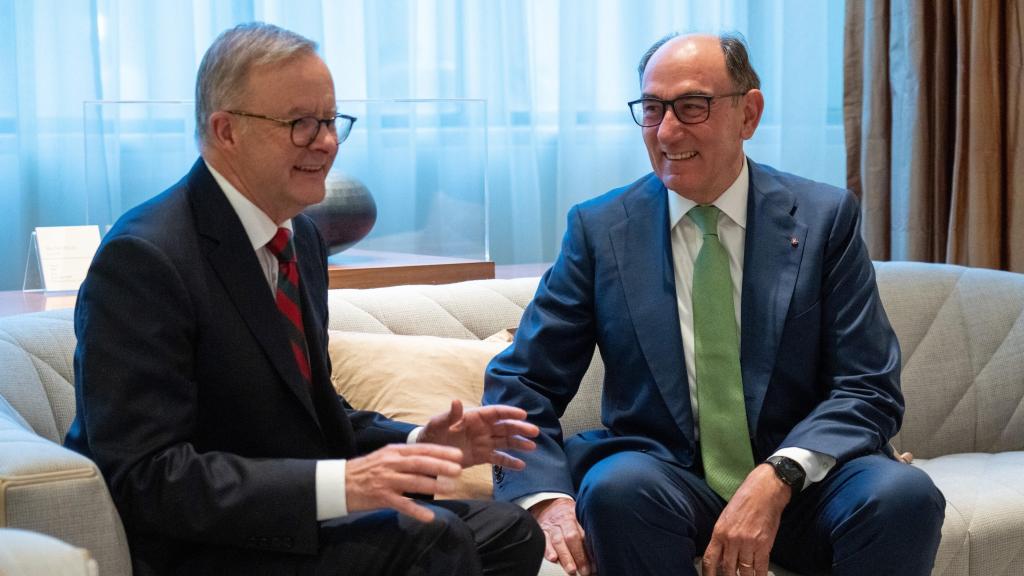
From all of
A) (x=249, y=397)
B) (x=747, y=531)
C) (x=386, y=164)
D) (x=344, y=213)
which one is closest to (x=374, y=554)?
(x=249, y=397)

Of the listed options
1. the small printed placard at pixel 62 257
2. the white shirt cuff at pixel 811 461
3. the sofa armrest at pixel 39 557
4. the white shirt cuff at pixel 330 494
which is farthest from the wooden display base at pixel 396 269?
the sofa armrest at pixel 39 557

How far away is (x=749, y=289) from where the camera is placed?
2.28 meters

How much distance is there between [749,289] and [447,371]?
0.62 meters

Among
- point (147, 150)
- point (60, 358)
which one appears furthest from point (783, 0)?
point (60, 358)

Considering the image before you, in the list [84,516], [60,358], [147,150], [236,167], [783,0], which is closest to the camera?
[84,516]

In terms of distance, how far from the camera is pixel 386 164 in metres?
3.80

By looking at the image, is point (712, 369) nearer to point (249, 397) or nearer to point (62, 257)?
point (249, 397)

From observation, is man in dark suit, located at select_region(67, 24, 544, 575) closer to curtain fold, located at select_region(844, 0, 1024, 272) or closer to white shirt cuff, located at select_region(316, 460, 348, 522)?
white shirt cuff, located at select_region(316, 460, 348, 522)

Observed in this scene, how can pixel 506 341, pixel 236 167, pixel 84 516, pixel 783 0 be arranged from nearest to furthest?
pixel 84 516, pixel 236 167, pixel 506 341, pixel 783 0

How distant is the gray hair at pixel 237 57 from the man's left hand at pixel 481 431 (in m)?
Result: 0.57

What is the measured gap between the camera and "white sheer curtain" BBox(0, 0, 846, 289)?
3461 mm

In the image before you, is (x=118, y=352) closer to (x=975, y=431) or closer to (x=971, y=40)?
(x=975, y=431)

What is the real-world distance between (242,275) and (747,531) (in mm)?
900

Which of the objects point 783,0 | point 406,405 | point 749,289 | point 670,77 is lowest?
point 406,405
